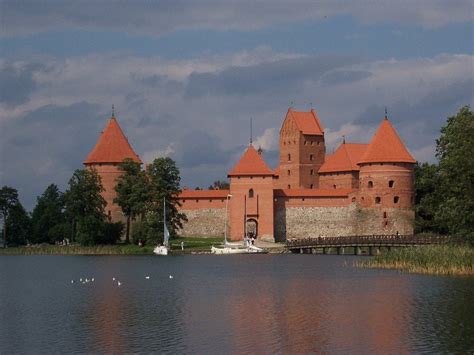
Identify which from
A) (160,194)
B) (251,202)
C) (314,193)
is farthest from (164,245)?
(314,193)

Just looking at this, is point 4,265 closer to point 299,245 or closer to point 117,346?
point 299,245

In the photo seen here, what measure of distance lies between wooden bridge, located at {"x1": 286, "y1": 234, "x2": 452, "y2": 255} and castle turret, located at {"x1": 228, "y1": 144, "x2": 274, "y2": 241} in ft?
14.0

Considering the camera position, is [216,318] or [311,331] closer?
[311,331]

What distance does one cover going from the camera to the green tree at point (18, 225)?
62.8 m

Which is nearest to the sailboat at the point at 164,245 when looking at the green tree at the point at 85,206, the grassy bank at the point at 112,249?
the grassy bank at the point at 112,249

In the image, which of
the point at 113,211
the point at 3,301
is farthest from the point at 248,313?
the point at 113,211

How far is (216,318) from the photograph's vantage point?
70.3 feet

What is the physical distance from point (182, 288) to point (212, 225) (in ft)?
91.5

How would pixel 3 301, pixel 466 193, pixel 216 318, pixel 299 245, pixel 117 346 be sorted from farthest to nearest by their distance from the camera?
pixel 299 245
pixel 466 193
pixel 3 301
pixel 216 318
pixel 117 346

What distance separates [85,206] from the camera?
168 ft

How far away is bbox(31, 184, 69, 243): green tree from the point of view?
2403 inches

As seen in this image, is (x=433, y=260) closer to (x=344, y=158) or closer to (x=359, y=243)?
(x=359, y=243)

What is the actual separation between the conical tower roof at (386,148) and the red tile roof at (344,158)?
4.33 metres

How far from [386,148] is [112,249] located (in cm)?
1655
